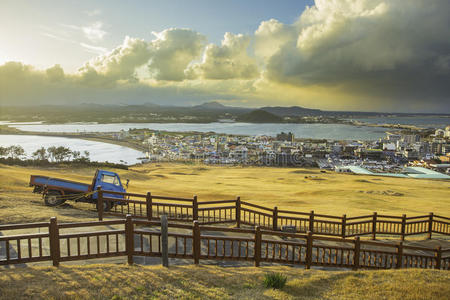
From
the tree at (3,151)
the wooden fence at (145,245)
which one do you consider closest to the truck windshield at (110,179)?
the wooden fence at (145,245)

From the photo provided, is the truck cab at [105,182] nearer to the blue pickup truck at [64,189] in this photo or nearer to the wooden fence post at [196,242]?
the blue pickup truck at [64,189]

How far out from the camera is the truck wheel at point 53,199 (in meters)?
15.3

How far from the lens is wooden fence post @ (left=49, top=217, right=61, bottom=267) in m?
7.71

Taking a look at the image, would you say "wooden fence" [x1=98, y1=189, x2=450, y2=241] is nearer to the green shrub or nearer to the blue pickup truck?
the blue pickup truck

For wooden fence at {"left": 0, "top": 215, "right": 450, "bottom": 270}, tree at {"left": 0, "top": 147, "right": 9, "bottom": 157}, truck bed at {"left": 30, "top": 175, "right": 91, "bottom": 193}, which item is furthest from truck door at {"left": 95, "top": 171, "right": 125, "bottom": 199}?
tree at {"left": 0, "top": 147, "right": 9, "bottom": 157}

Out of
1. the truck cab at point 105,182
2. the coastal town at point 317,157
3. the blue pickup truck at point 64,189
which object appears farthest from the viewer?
the coastal town at point 317,157

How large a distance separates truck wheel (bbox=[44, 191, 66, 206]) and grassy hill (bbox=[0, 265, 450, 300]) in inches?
325

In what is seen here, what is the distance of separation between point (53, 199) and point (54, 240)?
28.9 feet

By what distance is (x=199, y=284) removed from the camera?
25.0ft

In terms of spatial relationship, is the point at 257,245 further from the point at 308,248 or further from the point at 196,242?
the point at 196,242

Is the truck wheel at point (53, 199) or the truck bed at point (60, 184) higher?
the truck bed at point (60, 184)

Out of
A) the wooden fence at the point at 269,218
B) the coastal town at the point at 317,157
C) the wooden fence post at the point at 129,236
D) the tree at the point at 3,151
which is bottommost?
the coastal town at the point at 317,157

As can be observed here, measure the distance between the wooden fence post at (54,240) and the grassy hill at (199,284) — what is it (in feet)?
0.93

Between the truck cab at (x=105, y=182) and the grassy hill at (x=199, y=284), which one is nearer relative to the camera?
the grassy hill at (x=199, y=284)
